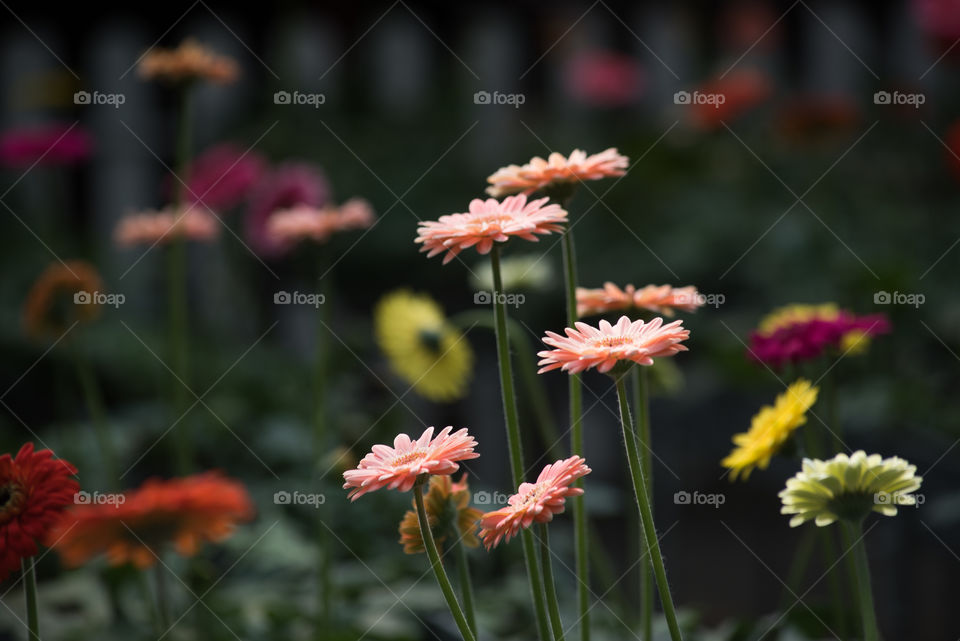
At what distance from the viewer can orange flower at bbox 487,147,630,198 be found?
707 millimetres

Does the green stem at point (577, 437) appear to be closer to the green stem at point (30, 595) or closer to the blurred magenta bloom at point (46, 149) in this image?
the green stem at point (30, 595)

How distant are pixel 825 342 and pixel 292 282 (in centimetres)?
217

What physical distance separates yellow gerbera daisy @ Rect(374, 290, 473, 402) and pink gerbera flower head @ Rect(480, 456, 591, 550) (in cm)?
70

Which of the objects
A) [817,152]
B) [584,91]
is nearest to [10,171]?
[584,91]

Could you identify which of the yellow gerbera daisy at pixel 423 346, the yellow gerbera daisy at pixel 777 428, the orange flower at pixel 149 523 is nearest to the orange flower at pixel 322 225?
the yellow gerbera daisy at pixel 423 346

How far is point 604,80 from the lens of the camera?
3098mm

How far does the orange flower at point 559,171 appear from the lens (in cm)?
71

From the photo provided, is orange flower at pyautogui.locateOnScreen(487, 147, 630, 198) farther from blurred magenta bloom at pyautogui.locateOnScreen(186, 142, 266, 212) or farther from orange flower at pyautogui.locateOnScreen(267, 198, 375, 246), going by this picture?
blurred magenta bloom at pyautogui.locateOnScreen(186, 142, 266, 212)

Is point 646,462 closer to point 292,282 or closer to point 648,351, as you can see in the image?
point 648,351

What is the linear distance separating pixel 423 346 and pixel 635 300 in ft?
1.83

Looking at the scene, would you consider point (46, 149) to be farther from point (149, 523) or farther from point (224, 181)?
point (149, 523)

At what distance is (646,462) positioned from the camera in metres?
0.75

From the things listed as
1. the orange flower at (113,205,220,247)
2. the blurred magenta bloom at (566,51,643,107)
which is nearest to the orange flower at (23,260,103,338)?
the orange flower at (113,205,220,247)

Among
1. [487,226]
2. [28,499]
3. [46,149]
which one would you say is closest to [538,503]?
[487,226]
